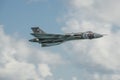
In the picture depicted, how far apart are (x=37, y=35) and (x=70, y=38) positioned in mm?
19984

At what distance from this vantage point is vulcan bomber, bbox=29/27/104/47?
15450cm

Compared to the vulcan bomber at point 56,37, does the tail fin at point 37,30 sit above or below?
above

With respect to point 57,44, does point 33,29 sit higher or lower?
higher

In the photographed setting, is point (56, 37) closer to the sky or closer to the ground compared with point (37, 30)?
closer to the ground

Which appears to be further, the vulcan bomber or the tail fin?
the tail fin

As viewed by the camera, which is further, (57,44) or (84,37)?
(84,37)

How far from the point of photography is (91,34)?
A: 164750mm

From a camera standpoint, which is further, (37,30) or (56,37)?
(37,30)

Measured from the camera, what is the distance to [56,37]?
160 m

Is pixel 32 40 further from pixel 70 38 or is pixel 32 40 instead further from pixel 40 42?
pixel 70 38

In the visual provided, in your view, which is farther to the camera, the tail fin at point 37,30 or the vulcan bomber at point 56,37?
the tail fin at point 37,30

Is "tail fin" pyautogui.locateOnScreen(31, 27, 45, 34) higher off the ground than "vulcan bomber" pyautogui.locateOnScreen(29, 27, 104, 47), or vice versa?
"tail fin" pyautogui.locateOnScreen(31, 27, 45, 34)

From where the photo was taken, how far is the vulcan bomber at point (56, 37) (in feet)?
507

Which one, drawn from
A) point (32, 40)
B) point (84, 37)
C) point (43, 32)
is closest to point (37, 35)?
point (32, 40)
